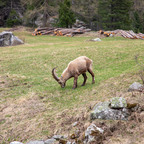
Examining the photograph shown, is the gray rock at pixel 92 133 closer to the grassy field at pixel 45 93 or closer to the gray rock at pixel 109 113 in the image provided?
the gray rock at pixel 109 113

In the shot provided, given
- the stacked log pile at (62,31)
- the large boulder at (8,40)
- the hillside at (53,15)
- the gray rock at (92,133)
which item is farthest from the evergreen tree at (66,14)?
the gray rock at (92,133)

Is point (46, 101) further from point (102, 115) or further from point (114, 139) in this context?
point (114, 139)

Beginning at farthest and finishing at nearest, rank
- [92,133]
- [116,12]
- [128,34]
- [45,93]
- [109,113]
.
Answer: [116,12]
[128,34]
[45,93]
[109,113]
[92,133]

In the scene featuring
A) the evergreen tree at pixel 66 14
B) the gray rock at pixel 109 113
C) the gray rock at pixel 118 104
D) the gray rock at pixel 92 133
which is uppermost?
the evergreen tree at pixel 66 14

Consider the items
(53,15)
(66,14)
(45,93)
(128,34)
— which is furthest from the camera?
(53,15)

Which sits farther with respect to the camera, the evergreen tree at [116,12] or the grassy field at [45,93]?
the evergreen tree at [116,12]

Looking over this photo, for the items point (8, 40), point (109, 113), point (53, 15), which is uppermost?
point (53, 15)

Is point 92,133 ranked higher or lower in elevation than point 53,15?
lower

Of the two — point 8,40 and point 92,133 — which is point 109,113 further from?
point 8,40

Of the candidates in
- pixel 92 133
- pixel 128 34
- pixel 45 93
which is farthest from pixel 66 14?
pixel 92 133

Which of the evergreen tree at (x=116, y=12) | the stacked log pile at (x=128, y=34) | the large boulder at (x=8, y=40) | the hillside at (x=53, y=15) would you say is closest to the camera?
the large boulder at (x=8, y=40)

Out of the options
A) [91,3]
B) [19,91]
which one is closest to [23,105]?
[19,91]

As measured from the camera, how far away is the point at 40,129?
8320mm

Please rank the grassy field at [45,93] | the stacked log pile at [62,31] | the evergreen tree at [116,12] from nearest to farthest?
the grassy field at [45,93] < the stacked log pile at [62,31] < the evergreen tree at [116,12]
